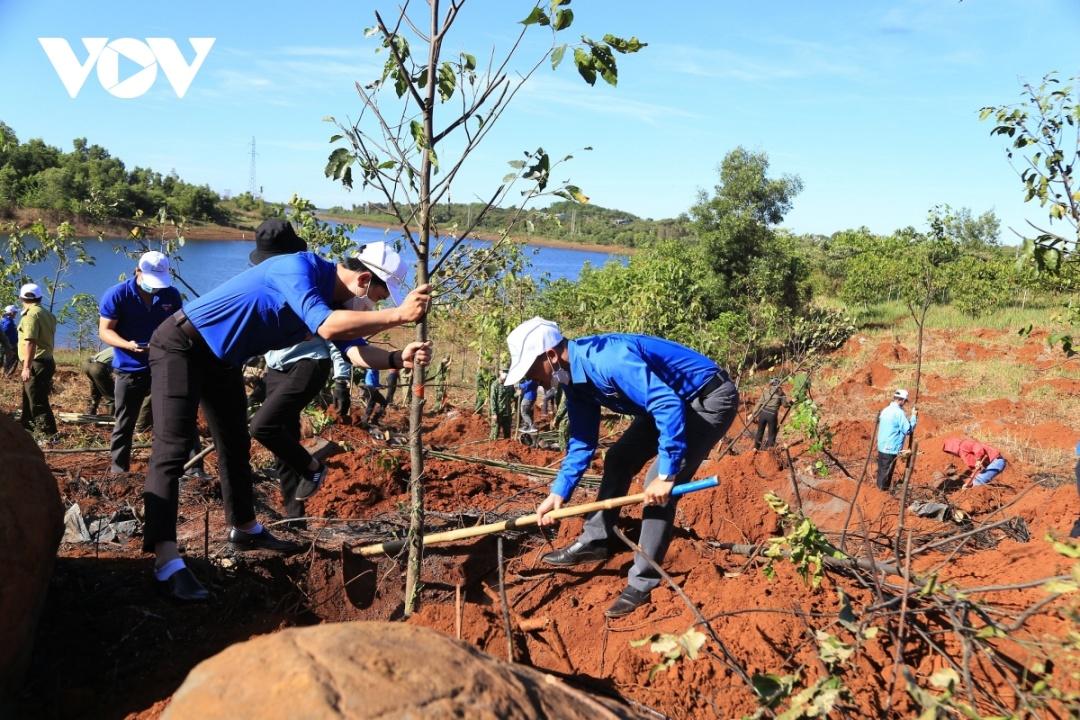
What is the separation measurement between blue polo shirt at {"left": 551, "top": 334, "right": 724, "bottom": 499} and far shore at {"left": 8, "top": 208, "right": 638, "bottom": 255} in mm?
842

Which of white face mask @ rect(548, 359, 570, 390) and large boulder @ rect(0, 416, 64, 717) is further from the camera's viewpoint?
white face mask @ rect(548, 359, 570, 390)

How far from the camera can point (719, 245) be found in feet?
82.4

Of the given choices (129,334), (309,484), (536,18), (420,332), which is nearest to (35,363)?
(129,334)

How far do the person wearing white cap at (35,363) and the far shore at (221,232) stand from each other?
951 millimetres

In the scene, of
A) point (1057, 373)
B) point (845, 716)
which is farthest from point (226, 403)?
point (1057, 373)

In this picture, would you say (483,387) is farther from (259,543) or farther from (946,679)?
(946,679)

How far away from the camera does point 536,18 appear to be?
2.94 m

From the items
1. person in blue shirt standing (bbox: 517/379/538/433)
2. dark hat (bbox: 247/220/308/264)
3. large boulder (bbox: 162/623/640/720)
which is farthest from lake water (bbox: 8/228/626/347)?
large boulder (bbox: 162/623/640/720)

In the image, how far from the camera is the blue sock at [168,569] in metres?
3.34

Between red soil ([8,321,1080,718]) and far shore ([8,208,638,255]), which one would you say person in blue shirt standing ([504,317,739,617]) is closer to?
red soil ([8,321,1080,718])

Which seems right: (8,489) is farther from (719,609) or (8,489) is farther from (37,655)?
(719,609)

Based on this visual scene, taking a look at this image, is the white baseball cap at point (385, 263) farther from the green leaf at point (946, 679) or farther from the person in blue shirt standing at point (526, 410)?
the person in blue shirt standing at point (526, 410)

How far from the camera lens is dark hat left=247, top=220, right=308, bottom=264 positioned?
4.35 m

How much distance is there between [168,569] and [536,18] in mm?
2738
